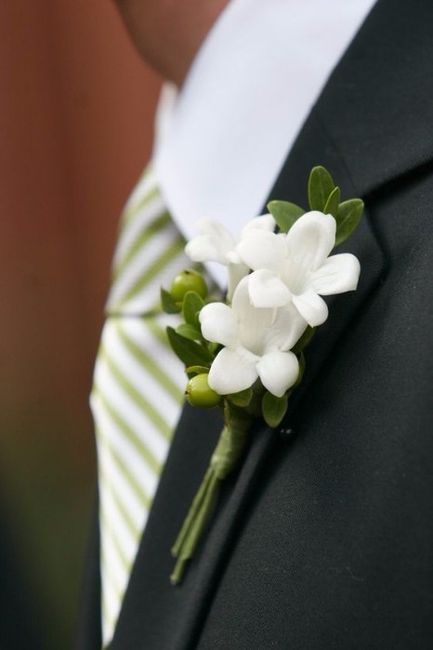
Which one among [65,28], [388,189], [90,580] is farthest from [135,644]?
[65,28]

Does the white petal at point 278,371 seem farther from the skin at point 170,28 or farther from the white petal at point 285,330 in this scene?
the skin at point 170,28

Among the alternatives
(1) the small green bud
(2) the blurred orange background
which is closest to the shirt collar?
(1) the small green bud

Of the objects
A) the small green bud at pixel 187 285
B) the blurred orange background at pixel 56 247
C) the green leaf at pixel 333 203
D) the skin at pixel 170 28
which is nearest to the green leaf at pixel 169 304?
the small green bud at pixel 187 285

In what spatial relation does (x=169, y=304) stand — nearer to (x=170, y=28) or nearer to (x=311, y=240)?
(x=311, y=240)

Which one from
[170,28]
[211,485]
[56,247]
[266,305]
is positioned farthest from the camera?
[56,247]

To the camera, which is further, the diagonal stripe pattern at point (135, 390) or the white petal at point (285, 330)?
the diagonal stripe pattern at point (135, 390)

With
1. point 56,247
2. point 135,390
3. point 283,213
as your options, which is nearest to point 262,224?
point 283,213

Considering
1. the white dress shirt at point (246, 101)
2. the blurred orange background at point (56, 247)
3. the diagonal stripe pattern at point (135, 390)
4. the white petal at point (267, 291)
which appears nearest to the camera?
the white petal at point (267, 291)
